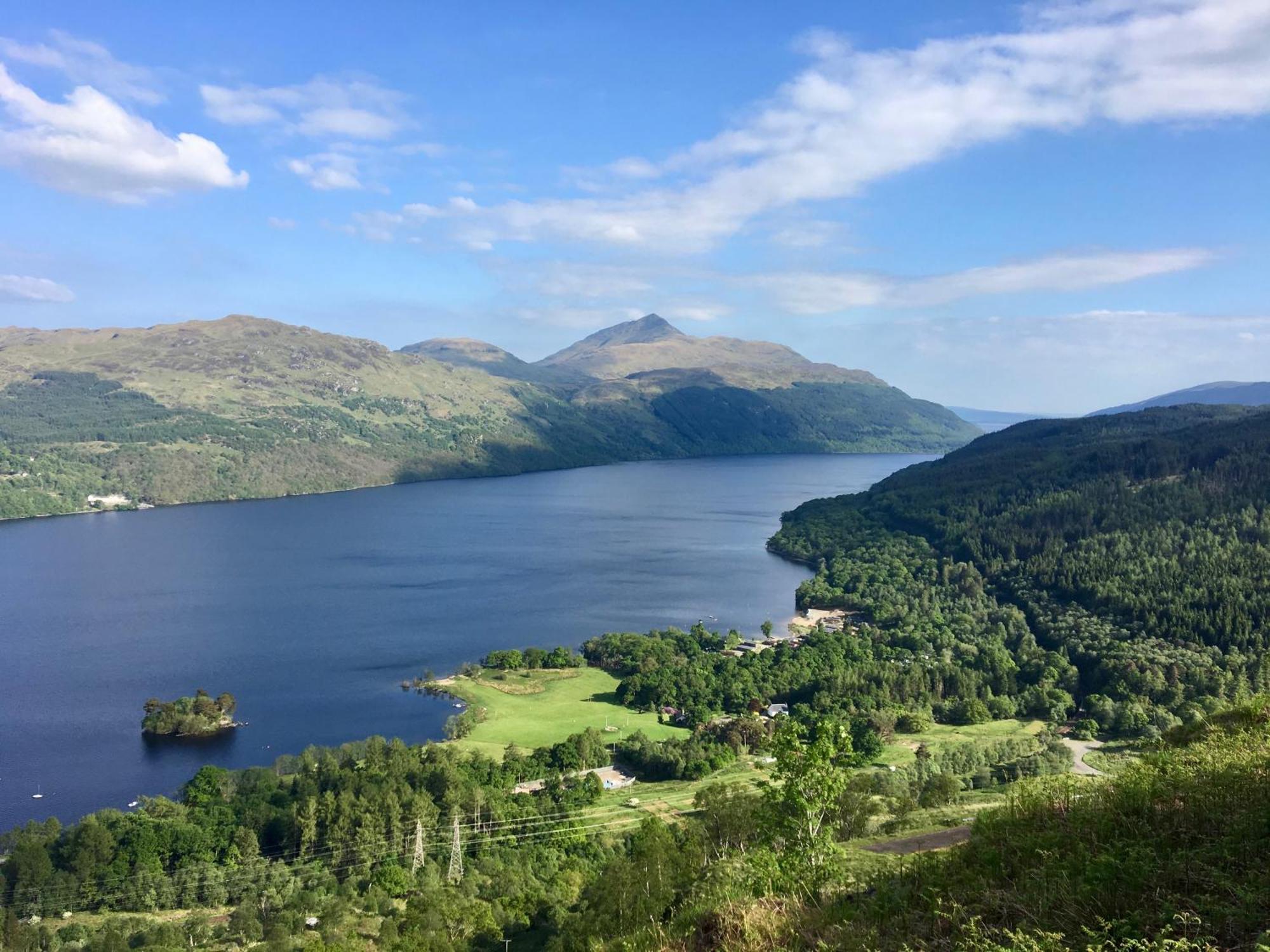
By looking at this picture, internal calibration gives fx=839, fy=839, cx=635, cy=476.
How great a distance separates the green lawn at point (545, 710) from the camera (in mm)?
55594

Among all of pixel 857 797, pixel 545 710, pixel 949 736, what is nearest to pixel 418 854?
pixel 857 797

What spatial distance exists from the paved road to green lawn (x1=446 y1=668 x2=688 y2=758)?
2317 cm

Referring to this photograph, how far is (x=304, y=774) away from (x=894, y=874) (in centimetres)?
4016

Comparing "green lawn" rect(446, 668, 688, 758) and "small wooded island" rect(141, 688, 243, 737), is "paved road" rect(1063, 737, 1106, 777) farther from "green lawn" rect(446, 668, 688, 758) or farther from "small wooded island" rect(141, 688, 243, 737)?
"small wooded island" rect(141, 688, 243, 737)

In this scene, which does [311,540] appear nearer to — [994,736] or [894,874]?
[994,736]

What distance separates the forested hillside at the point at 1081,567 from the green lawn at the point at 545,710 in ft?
83.2

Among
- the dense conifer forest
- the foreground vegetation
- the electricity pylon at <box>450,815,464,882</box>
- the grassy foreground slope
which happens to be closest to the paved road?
the dense conifer forest

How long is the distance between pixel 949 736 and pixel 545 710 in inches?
1101

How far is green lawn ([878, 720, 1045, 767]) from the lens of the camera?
168ft

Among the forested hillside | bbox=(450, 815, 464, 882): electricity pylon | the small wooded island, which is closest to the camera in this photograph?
bbox=(450, 815, 464, 882): electricity pylon

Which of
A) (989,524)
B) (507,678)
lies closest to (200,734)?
(507,678)

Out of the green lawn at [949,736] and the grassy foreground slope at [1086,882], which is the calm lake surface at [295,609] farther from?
the grassy foreground slope at [1086,882]

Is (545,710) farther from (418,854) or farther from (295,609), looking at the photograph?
(295,609)

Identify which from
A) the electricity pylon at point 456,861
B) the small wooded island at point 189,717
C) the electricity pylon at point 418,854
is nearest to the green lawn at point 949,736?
the electricity pylon at point 456,861
